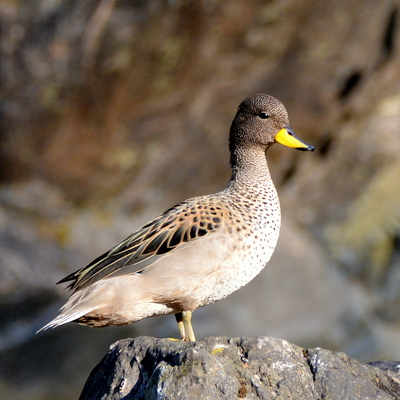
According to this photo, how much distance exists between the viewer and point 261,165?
3.39m

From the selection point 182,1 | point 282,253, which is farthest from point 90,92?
point 282,253

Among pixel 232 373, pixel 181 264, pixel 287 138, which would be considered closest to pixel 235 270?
pixel 181 264

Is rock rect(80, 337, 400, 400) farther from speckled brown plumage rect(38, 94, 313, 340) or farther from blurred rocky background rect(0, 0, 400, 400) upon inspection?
blurred rocky background rect(0, 0, 400, 400)

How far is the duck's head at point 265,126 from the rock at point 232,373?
1.37 metres

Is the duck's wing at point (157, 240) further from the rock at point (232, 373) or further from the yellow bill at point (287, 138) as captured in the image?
the yellow bill at point (287, 138)

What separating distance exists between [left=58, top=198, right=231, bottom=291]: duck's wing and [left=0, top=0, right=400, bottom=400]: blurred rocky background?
318 centimetres

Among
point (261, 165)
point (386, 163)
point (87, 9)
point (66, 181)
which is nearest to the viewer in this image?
point (261, 165)

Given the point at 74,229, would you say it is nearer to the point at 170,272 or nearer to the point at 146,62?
the point at 146,62

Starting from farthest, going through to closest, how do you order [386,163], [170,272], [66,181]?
1. [386,163]
2. [66,181]
3. [170,272]

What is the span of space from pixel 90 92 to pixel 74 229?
1517 millimetres

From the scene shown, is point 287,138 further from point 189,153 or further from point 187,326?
point 189,153

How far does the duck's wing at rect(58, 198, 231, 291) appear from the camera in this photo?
2859 mm

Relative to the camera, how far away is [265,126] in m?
3.38

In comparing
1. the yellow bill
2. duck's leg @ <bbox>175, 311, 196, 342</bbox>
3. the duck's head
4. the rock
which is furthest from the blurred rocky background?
the rock
